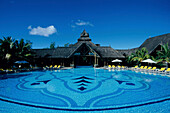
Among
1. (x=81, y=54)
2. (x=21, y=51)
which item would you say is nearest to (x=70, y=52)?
(x=81, y=54)

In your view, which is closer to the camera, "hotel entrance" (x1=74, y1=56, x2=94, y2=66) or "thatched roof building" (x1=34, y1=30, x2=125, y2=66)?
"thatched roof building" (x1=34, y1=30, x2=125, y2=66)

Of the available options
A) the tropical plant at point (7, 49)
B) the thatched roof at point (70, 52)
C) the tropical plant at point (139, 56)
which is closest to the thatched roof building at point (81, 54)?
the thatched roof at point (70, 52)

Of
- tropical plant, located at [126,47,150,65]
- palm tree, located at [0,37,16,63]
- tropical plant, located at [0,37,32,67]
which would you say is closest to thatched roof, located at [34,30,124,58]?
tropical plant, located at [126,47,150,65]

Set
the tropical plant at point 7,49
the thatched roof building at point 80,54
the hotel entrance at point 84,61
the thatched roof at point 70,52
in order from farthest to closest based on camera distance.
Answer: the hotel entrance at point 84,61
the thatched roof at point 70,52
the thatched roof building at point 80,54
the tropical plant at point 7,49

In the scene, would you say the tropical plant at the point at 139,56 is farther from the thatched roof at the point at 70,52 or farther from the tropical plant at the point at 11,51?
the tropical plant at the point at 11,51

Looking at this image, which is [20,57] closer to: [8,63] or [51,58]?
[8,63]

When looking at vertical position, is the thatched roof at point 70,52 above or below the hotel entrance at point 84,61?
above

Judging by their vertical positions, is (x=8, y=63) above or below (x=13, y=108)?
above

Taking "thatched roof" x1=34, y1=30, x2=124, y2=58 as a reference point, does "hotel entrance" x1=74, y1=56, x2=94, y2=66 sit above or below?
below

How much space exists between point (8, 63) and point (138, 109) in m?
21.5

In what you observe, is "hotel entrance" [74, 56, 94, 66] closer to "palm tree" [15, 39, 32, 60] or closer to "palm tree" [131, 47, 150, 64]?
"palm tree" [131, 47, 150, 64]

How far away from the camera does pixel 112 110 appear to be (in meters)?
5.66

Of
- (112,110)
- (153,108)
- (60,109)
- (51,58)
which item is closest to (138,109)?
(153,108)

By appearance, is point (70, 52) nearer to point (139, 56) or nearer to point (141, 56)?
point (139, 56)
